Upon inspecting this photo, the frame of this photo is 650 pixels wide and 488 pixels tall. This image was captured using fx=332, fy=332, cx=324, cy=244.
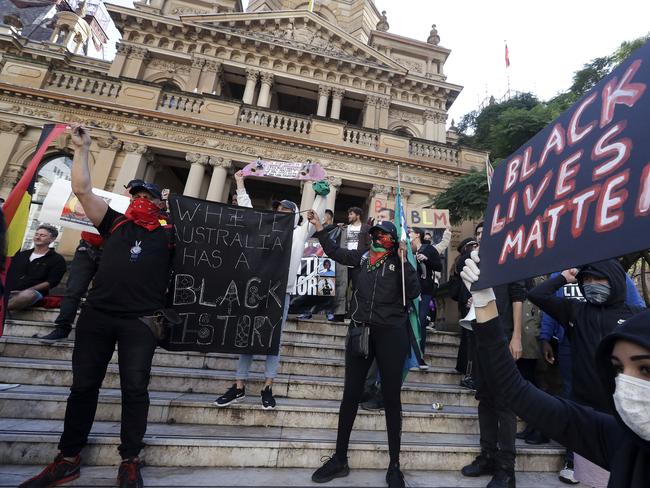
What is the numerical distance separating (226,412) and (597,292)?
350 cm

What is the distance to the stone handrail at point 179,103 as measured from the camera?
527 inches

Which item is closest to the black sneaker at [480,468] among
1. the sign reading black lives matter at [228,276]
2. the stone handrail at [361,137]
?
the sign reading black lives matter at [228,276]

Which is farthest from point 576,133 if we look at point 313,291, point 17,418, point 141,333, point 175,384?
point 313,291

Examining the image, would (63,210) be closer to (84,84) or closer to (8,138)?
(8,138)

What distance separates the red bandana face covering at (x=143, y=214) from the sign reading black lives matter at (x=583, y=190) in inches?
99.7

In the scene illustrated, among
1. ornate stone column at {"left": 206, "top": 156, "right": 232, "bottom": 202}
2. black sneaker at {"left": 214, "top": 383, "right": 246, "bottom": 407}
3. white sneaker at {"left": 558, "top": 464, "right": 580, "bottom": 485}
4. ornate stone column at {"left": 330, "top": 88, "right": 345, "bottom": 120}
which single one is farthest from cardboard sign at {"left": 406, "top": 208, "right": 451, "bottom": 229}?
ornate stone column at {"left": 330, "top": 88, "right": 345, "bottom": 120}

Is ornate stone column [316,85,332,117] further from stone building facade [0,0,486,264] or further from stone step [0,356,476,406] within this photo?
stone step [0,356,476,406]

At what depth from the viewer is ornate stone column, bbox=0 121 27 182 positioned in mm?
Result: 11797

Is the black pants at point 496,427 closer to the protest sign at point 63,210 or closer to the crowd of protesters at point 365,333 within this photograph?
the crowd of protesters at point 365,333

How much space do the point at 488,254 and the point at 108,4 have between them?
24527mm

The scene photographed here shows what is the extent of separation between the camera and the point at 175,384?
3.94m

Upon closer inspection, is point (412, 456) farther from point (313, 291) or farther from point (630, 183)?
point (313, 291)

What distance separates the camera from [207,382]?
3.99 meters

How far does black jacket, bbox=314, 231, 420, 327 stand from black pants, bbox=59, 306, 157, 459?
177 centimetres
